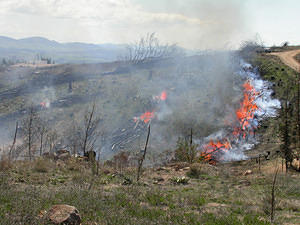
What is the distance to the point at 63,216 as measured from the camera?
5723 millimetres

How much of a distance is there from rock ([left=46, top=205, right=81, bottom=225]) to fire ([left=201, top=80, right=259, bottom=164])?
1587 centimetres

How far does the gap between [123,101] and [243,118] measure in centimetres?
1757

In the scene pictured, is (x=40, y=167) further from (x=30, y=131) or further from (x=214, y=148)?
(x=214, y=148)

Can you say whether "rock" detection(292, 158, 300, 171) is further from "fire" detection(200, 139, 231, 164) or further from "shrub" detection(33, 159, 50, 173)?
"shrub" detection(33, 159, 50, 173)

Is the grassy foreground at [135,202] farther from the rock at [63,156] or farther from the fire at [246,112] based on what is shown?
the fire at [246,112]

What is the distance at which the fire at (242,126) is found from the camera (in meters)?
23.0

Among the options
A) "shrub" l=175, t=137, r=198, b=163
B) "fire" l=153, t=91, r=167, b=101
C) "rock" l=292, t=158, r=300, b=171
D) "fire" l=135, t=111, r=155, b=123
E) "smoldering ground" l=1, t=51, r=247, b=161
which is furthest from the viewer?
"fire" l=153, t=91, r=167, b=101

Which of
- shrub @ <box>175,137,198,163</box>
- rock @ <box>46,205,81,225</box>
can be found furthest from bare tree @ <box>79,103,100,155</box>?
rock @ <box>46,205,81,225</box>

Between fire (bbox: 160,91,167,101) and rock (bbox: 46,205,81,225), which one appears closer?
rock (bbox: 46,205,81,225)

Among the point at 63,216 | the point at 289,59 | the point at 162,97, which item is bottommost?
the point at 63,216

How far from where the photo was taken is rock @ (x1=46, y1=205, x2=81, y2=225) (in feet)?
18.5

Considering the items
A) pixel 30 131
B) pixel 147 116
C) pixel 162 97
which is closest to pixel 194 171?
pixel 30 131

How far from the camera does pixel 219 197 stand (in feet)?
31.9

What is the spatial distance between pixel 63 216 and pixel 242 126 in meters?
23.0
